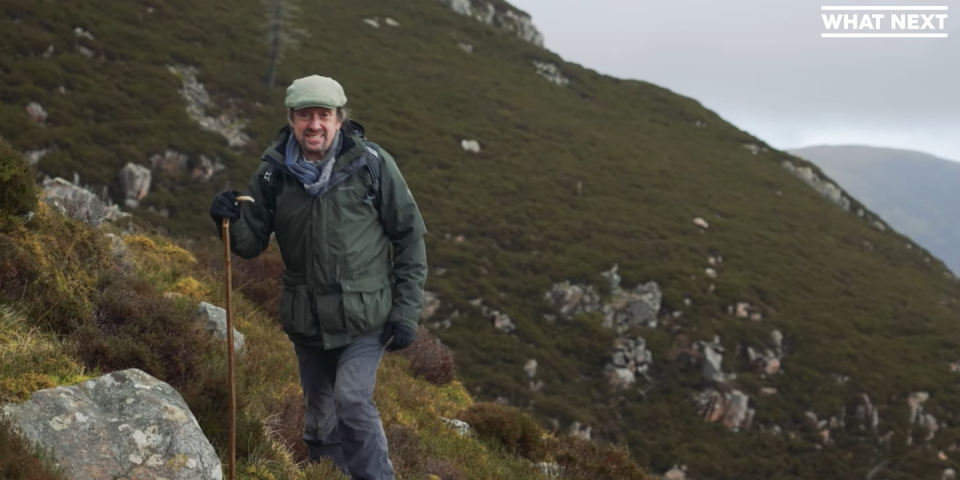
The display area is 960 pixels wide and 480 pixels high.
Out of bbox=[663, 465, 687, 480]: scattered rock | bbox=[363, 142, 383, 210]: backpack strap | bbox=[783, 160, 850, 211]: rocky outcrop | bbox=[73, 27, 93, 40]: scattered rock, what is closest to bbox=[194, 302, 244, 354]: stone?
bbox=[363, 142, 383, 210]: backpack strap

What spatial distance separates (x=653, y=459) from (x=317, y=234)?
817 inches

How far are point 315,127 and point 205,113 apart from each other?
32026mm

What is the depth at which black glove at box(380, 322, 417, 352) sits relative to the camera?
14.3 ft

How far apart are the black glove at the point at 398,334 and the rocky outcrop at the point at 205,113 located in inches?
1189

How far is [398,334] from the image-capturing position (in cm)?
438

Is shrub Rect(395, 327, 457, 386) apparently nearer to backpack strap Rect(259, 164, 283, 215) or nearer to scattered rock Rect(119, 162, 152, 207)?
backpack strap Rect(259, 164, 283, 215)

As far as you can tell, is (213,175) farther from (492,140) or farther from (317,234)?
(317,234)

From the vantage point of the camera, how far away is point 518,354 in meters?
26.0

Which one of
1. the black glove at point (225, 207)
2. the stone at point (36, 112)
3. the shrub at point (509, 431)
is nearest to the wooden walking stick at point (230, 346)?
the black glove at point (225, 207)

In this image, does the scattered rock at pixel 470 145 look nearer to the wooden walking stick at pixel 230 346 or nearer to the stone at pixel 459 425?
the stone at pixel 459 425

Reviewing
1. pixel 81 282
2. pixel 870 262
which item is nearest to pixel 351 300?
pixel 81 282

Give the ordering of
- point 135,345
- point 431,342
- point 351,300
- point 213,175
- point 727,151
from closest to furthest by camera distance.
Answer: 1. point 351,300
2. point 135,345
3. point 431,342
4. point 213,175
5. point 727,151

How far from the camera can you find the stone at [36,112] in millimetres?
26891

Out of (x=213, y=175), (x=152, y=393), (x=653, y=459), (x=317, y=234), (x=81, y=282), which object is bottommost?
(x=653, y=459)
